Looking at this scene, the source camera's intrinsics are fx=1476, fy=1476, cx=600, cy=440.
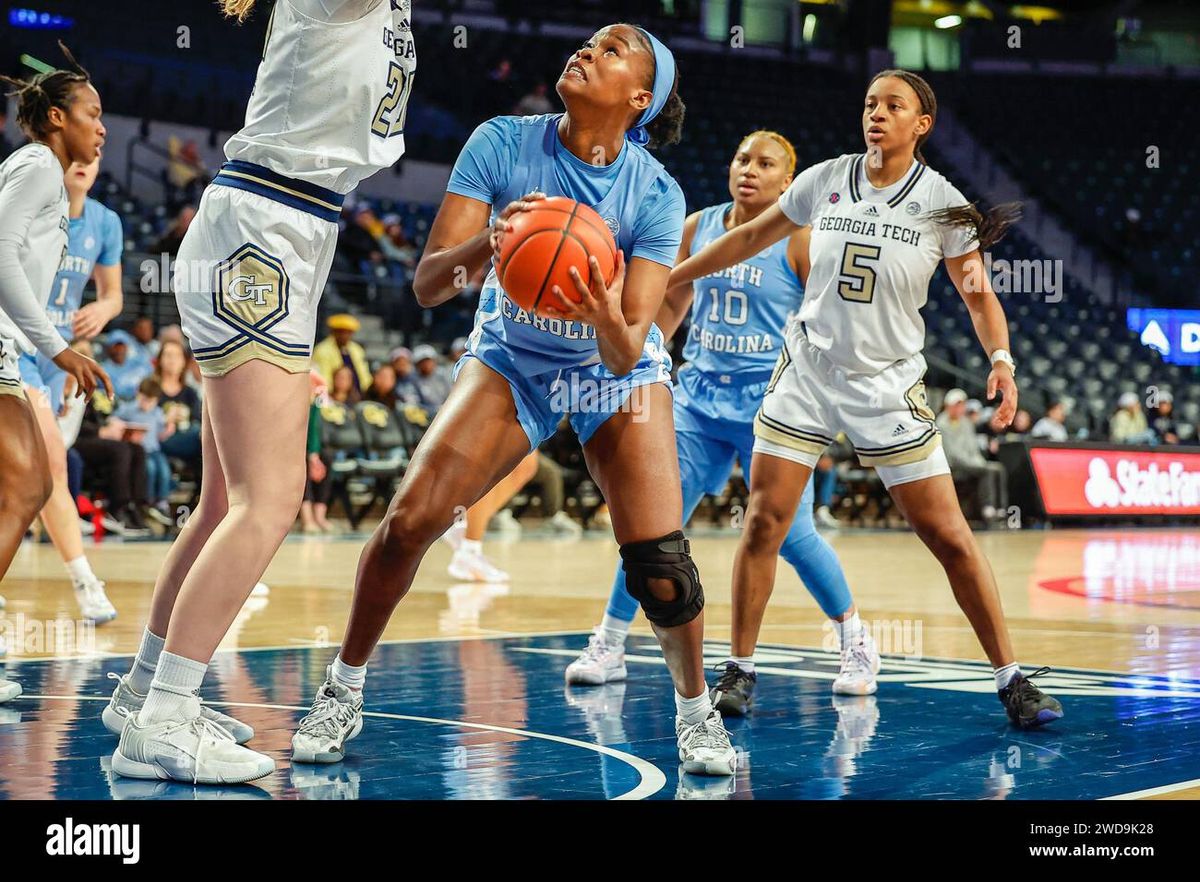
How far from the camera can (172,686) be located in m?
3.49

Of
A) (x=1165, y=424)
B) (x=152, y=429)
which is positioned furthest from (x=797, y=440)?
(x=1165, y=424)

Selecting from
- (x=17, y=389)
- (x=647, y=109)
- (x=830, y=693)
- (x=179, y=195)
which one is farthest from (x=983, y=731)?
(x=179, y=195)

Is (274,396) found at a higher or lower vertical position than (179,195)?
lower

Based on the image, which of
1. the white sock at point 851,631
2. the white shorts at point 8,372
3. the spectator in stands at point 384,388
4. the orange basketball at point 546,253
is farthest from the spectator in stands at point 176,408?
the orange basketball at point 546,253

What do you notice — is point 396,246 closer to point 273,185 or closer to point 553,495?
point 553,495

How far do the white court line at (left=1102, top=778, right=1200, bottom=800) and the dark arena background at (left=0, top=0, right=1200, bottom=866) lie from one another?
14 millimetres

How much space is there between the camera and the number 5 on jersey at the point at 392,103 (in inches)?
145

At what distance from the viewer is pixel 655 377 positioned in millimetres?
3963

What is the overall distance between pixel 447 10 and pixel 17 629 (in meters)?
19.2

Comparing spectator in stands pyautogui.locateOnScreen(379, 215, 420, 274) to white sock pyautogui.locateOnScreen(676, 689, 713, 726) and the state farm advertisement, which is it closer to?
the state farm advertisement
